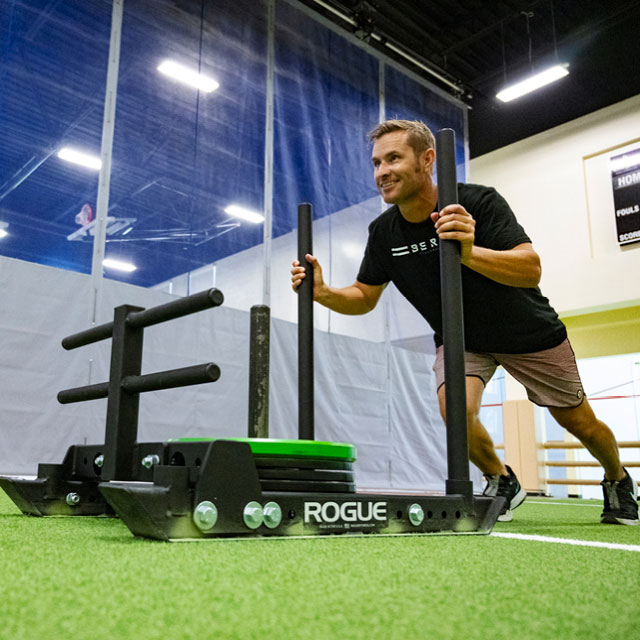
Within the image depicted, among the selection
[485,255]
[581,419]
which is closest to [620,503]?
[581,419]

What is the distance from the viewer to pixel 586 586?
824 millimetres

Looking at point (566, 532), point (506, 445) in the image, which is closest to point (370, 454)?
point (506, 445)

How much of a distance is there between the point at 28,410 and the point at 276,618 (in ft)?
10.9

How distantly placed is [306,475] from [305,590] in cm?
58

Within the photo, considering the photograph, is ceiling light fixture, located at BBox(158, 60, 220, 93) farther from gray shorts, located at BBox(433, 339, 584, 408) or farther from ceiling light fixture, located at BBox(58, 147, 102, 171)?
gray shorts, located at BBox(433, 339, 584, 408)

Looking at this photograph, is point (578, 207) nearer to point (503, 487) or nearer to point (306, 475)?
point (503, 487)

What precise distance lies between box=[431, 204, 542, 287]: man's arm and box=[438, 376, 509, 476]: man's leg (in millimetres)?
563

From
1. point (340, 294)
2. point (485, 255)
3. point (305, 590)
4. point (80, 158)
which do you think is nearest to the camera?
point (305, 590)

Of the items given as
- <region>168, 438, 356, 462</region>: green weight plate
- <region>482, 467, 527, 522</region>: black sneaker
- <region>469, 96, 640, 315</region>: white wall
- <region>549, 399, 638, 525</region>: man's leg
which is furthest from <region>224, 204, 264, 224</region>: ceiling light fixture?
<region>469, 96, 640, 315</region>: white wall

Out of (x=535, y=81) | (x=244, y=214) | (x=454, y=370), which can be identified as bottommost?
(x=454, y=370)

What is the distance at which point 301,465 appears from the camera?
1.31m

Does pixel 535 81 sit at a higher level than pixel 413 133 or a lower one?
higher

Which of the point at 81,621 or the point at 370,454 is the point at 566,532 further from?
the point at 370,454

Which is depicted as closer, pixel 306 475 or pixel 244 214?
pixel 306 475
